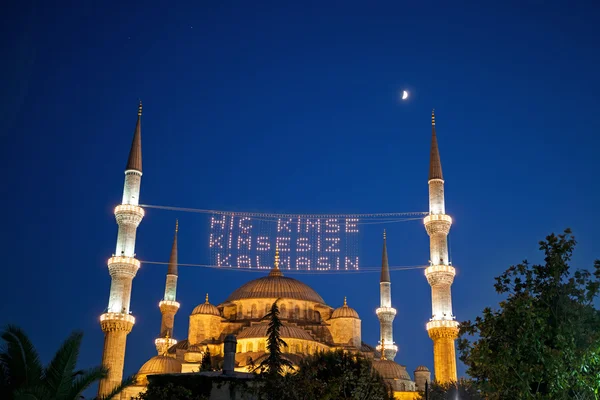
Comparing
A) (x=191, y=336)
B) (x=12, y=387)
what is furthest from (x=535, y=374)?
(x=191, y=336)

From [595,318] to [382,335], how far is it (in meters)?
32.0

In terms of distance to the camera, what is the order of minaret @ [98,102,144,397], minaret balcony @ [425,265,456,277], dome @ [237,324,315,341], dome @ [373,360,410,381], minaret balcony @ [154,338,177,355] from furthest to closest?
1. minaret balcony @ [154,338,177,355]
2. dome @ [237,324,315,341]
3. dome @ [373,360,410,381]
4. minaret balcony @ [425,265,456,277]
5. minaret @ [98,102,144,397]

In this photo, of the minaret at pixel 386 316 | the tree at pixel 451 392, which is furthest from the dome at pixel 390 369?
the tree at pixel 451 392

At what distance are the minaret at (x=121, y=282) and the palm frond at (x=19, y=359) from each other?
19335mm

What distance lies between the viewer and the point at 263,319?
Result: 33000mm

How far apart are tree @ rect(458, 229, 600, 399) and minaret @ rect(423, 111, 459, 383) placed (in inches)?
758

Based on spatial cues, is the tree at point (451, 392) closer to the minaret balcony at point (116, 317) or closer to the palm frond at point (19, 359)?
the minaret balcony at point (116, 317)

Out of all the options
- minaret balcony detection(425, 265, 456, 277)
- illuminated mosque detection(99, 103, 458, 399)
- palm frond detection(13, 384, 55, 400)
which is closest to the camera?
palm frond detection(13, 384, 55, 400)

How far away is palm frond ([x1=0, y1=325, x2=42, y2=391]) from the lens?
42.4 feet

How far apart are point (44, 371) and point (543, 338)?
8851 millimetres

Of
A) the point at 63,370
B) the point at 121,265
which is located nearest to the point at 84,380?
the point at 63,370

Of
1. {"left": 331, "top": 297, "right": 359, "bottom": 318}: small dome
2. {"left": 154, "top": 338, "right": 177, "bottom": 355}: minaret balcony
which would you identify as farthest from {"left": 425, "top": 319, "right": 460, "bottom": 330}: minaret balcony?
{"left": 154, "top": 338, "right": 177, "bottom": 355}: minaret balcony

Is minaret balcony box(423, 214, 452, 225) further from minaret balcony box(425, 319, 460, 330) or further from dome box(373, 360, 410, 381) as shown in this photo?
dome box(373, 360, 410, 381)

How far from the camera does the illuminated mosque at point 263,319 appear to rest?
112ft
